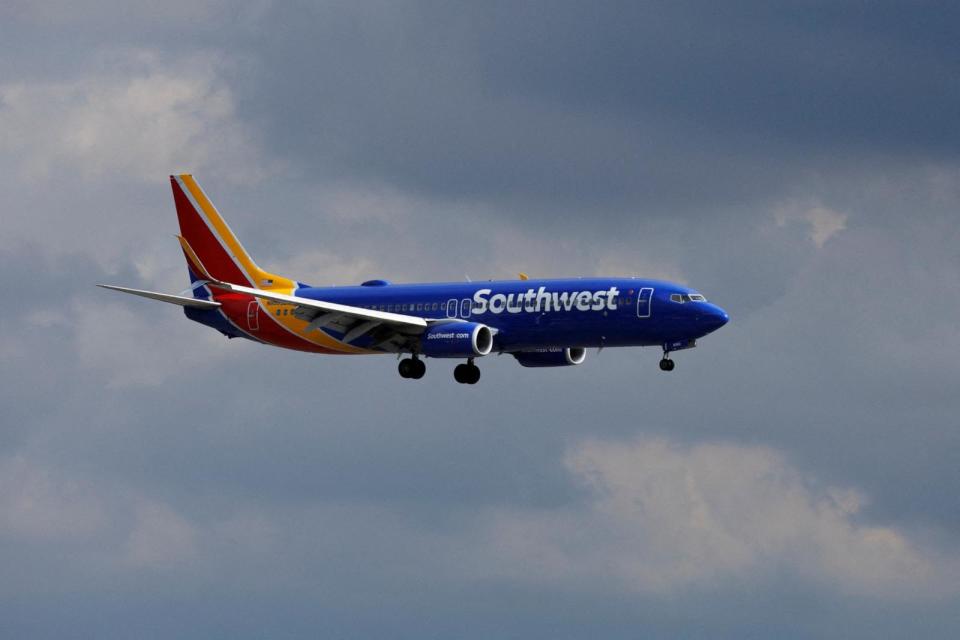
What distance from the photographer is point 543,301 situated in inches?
3935

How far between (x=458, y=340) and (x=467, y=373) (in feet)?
28.3

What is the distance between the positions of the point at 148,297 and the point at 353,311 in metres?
13.5

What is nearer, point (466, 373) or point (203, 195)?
point (466, 373)

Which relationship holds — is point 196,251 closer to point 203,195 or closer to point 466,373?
point 203,195

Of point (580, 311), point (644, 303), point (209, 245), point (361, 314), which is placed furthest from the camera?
point (209, 245)

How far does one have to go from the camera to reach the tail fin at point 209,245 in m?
116

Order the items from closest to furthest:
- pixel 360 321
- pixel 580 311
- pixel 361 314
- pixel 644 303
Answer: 1. pixel 644 303
2. pixel 580 311
3. pixel 361 314
4. pixel 360 321

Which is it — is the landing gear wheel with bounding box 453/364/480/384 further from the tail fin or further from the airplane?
the tail fin

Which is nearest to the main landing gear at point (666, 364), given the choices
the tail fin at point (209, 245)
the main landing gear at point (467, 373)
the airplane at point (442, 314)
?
the airplane at point (442, 314)

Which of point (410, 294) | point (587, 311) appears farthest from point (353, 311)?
point (587, 311)

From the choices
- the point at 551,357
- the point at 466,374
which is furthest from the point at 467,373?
the point at 551,357

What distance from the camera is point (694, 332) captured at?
3836 inches

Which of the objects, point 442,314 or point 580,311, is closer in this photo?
point 580,311

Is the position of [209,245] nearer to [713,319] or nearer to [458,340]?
[458,340]
